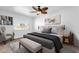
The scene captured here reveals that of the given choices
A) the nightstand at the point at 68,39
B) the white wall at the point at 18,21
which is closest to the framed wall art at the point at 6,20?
the white wall at the point at 18,21

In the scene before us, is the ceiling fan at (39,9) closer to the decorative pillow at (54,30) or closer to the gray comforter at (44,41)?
the decorative pillow at (54,30)

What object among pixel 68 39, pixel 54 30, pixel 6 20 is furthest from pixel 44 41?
pixel 6 20

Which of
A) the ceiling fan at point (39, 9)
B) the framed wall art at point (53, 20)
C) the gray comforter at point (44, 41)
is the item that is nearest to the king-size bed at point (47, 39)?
the gray comforter at point (44, 41)

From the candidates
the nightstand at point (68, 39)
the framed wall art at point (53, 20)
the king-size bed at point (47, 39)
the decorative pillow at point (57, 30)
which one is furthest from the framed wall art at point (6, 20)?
the nightstand at point (68, 39)

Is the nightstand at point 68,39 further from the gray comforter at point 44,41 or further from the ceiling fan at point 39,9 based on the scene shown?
the ceiling fan at point 39,9

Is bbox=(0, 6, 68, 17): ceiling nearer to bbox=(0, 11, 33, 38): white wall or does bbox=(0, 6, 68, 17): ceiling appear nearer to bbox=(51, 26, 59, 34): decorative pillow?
bbox=(0, 11, 33, 38): white wall

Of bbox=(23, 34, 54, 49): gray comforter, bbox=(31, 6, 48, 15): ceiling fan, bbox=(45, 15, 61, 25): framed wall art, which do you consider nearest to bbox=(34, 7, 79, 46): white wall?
bbox=(45, 15, 61, 25): framed wall art

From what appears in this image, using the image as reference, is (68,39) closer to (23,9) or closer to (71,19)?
(71,19)

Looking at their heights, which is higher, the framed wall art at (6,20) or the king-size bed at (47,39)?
the framed wall art at (6,20)

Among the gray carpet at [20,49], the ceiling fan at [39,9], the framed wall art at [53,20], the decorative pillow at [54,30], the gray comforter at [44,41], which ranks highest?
the ceiling fan at [39,9]

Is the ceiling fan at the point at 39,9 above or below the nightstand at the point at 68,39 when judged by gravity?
above
